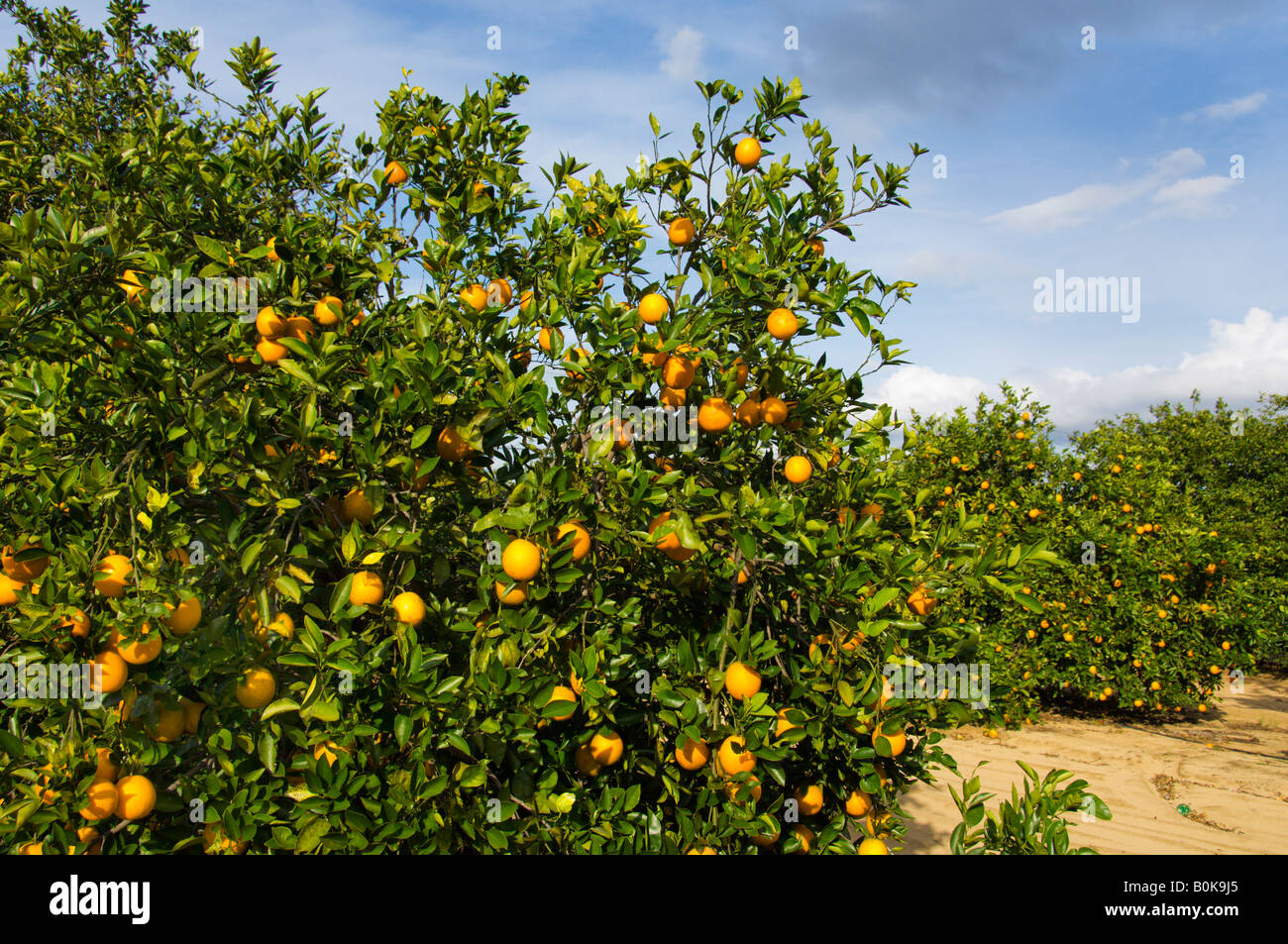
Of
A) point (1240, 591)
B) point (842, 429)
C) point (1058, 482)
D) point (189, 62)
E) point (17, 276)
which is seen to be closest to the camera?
point (17, 276)

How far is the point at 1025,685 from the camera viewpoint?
8.41 meters

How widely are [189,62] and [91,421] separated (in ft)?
8.31

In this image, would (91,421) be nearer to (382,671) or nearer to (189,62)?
(382,671)

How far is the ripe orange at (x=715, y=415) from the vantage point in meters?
2.39

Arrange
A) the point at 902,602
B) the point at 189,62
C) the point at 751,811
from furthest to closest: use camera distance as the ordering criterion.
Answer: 1. the point at 189,62
2. the point at 902,602
3. the point at 751,811

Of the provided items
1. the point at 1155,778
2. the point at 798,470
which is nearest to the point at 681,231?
the point at 798,470

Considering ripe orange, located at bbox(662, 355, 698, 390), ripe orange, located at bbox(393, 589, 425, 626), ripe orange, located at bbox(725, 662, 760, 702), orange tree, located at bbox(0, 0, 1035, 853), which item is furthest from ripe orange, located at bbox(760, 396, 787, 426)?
ripe orange, located at bbox(393, 589, 425, 626)

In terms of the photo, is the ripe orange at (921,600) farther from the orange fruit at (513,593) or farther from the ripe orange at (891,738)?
the orange fruit at (513,593)

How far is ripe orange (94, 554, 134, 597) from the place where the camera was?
179 centimetres

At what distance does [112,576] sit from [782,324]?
2.04 m

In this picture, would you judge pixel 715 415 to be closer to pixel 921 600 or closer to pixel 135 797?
pixel 921 600

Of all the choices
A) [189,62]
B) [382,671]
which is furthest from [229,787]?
[189,62]

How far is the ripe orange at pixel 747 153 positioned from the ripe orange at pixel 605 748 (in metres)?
2.26

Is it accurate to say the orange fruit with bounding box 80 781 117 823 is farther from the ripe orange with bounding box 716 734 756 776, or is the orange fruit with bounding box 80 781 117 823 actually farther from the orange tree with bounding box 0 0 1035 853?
the ripe orange with bounding box 716 734 756 776
